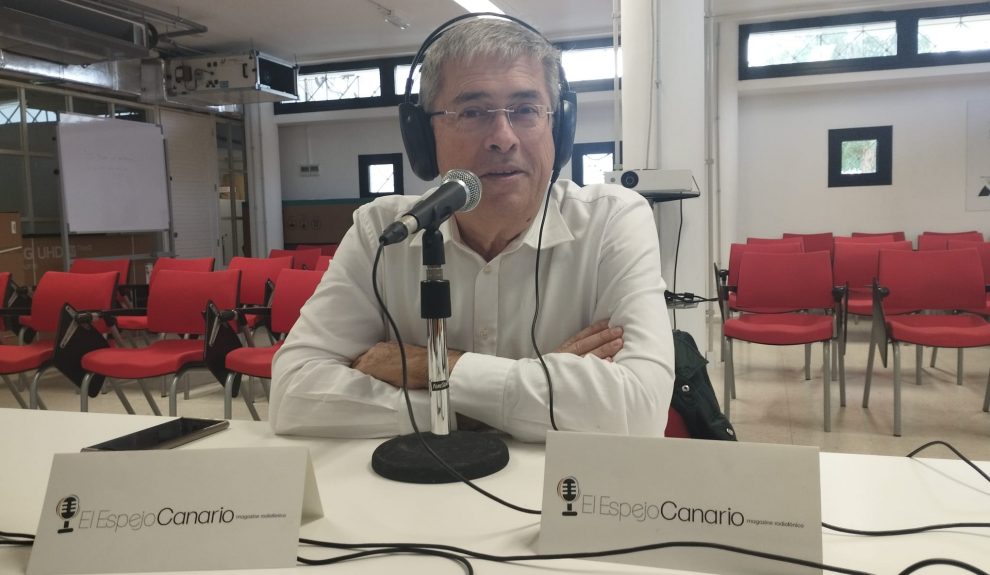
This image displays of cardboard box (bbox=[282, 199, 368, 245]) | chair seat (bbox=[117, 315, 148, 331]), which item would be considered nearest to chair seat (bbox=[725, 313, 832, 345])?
chair seat (bbox=[117, 315, 148, 331])

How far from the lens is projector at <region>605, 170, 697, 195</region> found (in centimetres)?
372

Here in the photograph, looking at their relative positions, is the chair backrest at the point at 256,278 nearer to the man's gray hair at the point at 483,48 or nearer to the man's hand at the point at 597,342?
the man's gray hair at the point at 483,48

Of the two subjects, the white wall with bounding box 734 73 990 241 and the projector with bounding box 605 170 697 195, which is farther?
the white wall with bounding box 734 73 990 241

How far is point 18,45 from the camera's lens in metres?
5.47

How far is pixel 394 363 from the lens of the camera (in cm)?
121

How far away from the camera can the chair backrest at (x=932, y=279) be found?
353 centimetres

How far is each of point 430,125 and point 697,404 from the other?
0.78 meters

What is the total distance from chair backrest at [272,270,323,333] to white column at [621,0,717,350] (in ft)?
6.76

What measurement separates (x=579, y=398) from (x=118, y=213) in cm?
741

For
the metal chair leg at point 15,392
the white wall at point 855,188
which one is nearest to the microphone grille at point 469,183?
the metal chair leg at point 15,392

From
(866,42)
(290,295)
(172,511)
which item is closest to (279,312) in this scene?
(290,295)

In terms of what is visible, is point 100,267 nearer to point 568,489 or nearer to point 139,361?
point 139,361

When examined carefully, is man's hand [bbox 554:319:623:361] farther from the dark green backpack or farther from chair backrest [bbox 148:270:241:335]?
chair backrest [bbox 148:270:241:335]

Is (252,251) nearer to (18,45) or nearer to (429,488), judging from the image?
(18,45)
